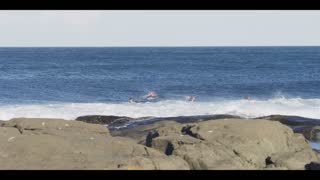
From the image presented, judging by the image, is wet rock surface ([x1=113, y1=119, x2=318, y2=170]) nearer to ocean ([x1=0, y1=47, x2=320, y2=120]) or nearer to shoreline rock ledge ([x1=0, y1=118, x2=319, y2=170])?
shoreline rock ledge ([x1=0, y1=118, x2=319, y2=170])

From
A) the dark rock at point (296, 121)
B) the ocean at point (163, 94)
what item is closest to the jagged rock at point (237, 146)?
the dark rock at point (296, 121)

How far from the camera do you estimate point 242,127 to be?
13.0 metres

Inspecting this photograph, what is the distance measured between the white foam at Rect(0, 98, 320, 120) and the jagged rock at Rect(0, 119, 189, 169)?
53.9 ft

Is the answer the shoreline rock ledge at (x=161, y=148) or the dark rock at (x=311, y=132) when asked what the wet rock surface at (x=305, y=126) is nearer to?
the dark rock at (x=311, y=132)

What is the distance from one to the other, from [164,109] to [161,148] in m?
18.6

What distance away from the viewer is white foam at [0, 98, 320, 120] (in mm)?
28094

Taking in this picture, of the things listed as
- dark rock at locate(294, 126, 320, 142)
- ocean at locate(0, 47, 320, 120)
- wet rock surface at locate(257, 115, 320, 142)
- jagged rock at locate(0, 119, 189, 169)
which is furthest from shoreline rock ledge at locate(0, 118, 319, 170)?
ocean at locate(0, 47, 320, 120)

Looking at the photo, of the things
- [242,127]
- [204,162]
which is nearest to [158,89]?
[242,127]

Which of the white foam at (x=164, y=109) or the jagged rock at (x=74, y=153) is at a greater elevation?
the white foam at (x=164, y=109)

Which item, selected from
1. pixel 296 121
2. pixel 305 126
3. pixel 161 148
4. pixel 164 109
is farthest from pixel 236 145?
pixel 164 109

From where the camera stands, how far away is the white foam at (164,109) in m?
28.1

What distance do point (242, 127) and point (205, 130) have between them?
1023mm
